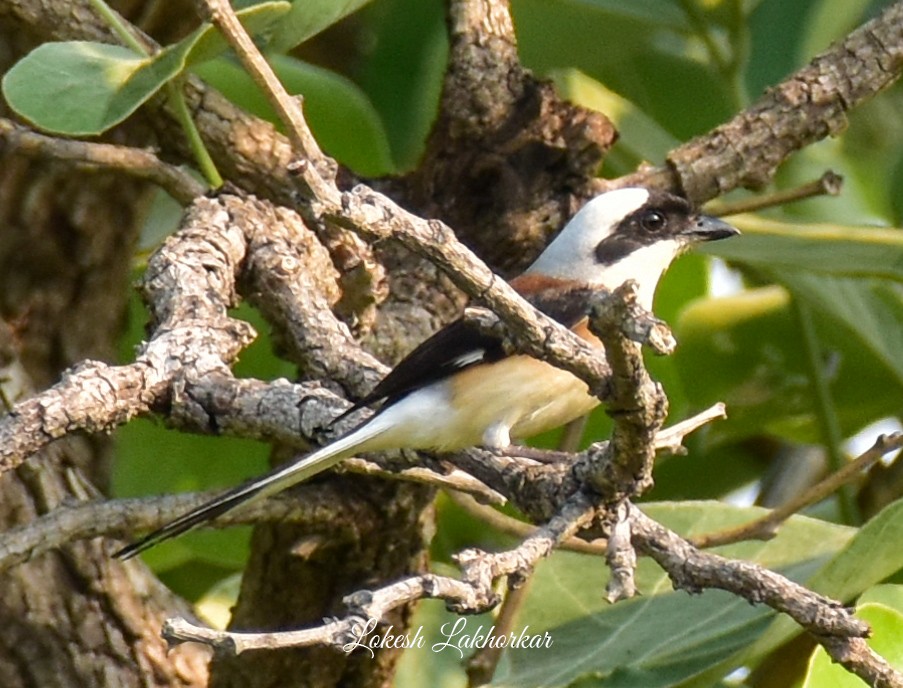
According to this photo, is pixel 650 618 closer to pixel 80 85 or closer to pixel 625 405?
pixel 625 405

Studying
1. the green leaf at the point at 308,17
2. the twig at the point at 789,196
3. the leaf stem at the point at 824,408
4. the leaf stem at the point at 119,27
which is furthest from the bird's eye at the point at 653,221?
the leaf stem at the point at 119,27

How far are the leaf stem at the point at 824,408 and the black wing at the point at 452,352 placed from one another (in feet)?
2.26

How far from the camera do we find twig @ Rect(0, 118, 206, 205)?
8.67ft

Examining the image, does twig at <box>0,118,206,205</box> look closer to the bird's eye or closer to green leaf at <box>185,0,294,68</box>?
green leaf at <box>185,0,294,68</box>

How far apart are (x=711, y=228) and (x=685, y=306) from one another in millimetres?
727

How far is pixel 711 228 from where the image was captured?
2.99m

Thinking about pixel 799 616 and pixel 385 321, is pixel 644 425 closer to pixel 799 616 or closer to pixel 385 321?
pixel 799 616

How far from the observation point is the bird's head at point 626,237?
9.69ft

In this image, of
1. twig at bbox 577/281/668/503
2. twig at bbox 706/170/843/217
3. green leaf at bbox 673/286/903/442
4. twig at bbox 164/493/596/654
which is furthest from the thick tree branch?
twig at bbox 164/493/596/654

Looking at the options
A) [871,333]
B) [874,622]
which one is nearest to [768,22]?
[871,333]

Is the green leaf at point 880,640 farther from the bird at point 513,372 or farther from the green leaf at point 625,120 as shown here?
the green leaf at point 625,120

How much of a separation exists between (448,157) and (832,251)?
0.77m

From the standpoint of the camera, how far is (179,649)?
2898 millimetres

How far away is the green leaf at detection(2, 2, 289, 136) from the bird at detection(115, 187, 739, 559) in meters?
0.57
